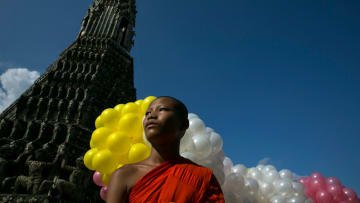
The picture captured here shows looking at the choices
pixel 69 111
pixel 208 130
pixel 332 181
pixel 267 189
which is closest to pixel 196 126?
pixel 208 130

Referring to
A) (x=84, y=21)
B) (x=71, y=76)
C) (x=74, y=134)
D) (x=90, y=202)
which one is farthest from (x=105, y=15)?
(x=90, y=202)

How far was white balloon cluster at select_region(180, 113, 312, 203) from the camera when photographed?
541cm

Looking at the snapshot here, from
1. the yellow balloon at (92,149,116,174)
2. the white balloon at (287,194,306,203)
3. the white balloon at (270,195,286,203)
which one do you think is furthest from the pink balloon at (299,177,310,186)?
the yellow balloon at (92,149,116,174)

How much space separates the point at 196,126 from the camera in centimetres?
577

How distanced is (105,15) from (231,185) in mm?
39127

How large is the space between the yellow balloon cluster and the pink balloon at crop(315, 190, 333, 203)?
20.7ft

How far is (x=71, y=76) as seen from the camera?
32.7 meters

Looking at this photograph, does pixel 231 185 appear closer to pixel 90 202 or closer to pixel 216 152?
pixel 216 152

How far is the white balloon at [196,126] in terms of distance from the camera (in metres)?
5.72

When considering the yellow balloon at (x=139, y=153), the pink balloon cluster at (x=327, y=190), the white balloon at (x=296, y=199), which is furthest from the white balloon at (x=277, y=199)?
the yellow balloon at (x=139, y=153)

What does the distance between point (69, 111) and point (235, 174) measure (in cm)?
2538

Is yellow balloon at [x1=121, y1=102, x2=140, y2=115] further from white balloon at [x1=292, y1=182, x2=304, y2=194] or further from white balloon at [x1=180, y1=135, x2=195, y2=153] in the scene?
white balloon at [x1=292, y1=182, x2=304, y2=194]

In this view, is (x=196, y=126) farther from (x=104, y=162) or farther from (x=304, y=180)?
(x=304, y=180)

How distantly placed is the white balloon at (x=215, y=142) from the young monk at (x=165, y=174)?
330cm
